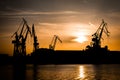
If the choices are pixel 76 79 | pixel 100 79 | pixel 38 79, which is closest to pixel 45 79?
pixel 38 79

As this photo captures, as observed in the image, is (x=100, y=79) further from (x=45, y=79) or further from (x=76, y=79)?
(x=45, y=79)

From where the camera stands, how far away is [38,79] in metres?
81.6

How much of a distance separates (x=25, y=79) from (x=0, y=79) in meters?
6.22

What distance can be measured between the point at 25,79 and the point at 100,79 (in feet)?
61.7

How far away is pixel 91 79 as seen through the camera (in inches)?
3250

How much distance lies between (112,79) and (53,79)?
14.7 meters

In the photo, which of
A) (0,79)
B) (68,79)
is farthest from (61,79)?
(0,79)

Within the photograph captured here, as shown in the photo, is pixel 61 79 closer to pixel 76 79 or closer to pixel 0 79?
pixel 76 79

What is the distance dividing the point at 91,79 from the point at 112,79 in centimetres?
534

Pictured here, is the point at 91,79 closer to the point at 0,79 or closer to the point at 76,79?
the point at 76,79

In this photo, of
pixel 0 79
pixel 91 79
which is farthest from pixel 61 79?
pixel 0 79

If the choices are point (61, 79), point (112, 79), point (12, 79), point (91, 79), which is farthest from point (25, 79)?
point (112, 79)

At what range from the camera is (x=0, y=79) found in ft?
262

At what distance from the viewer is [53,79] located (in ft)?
267
